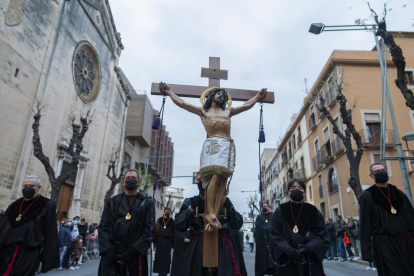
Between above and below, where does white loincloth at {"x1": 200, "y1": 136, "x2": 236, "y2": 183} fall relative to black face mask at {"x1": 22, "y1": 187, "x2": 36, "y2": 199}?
above

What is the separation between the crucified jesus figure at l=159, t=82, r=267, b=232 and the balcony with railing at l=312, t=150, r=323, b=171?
71.8ft

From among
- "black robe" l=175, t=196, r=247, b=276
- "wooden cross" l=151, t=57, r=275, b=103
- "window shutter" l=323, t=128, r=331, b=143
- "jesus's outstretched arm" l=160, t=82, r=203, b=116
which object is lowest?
"black robe" l=175, t=196, r=247, b=276

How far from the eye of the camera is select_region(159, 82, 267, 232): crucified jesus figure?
3727 millimetres

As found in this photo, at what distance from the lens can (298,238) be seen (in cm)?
381

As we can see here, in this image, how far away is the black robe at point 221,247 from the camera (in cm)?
396

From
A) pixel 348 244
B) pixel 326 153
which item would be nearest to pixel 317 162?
pixel 326 153

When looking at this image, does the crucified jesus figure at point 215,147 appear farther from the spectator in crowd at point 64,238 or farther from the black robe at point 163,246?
the spectator in crowd at point 64,238

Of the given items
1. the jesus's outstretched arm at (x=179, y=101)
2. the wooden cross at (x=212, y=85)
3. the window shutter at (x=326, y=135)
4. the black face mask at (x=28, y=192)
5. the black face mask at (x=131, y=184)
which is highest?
the window shutter at (x=326, y=135)

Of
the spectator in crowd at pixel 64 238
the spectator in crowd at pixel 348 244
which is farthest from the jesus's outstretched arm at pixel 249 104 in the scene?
the spectator in crowd at pixel 348 244

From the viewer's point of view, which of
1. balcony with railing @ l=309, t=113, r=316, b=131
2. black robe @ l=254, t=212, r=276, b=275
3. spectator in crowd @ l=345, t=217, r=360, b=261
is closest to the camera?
black robe @ l=254, t=212, r=276, b=275

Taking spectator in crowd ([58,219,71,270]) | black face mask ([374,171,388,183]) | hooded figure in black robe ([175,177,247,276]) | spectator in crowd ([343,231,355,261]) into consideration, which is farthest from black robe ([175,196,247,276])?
spectator in crowd ([343,231,355,261])

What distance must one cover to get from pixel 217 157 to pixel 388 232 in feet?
7.82

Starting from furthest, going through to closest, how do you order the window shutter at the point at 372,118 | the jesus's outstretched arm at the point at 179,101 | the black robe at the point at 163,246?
the window shutter at the point at 372,118 → the black robe at the point at 163,246 → the jesus's outstretched arm at the point at 179,101

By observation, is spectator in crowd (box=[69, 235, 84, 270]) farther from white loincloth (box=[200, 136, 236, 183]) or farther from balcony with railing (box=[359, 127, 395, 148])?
balcony with railing (box=[359, 127, 395, 148])
